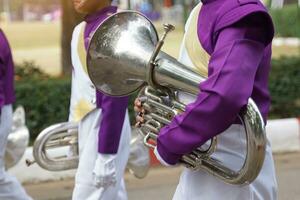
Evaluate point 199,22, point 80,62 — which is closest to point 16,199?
point 80,62

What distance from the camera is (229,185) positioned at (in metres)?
2.19

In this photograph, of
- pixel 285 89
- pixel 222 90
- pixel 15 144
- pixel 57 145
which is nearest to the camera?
pixel 222 90

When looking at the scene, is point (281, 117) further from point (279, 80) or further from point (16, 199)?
point (16, 199)

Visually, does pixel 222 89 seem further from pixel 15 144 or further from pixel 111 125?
pixel 15 144

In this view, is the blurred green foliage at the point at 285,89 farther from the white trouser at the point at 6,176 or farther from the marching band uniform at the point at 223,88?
the marching band uniform at the point at 223,88

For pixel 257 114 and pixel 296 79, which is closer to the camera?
pixel 257 114

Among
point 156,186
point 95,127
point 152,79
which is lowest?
point 156,186

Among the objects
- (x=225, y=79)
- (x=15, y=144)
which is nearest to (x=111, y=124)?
(x=225, y=79)

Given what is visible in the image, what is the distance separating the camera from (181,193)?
2.33m

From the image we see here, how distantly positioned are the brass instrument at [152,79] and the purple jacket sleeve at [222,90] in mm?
65

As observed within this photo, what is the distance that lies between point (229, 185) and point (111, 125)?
123 centimetres

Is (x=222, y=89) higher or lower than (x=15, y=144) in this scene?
higher

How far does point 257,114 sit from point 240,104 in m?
0.07

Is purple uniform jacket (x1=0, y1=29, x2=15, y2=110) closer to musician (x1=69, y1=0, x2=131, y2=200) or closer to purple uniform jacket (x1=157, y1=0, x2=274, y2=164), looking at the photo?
musician (x1=69, y1=0, x2=131, y2=200)
